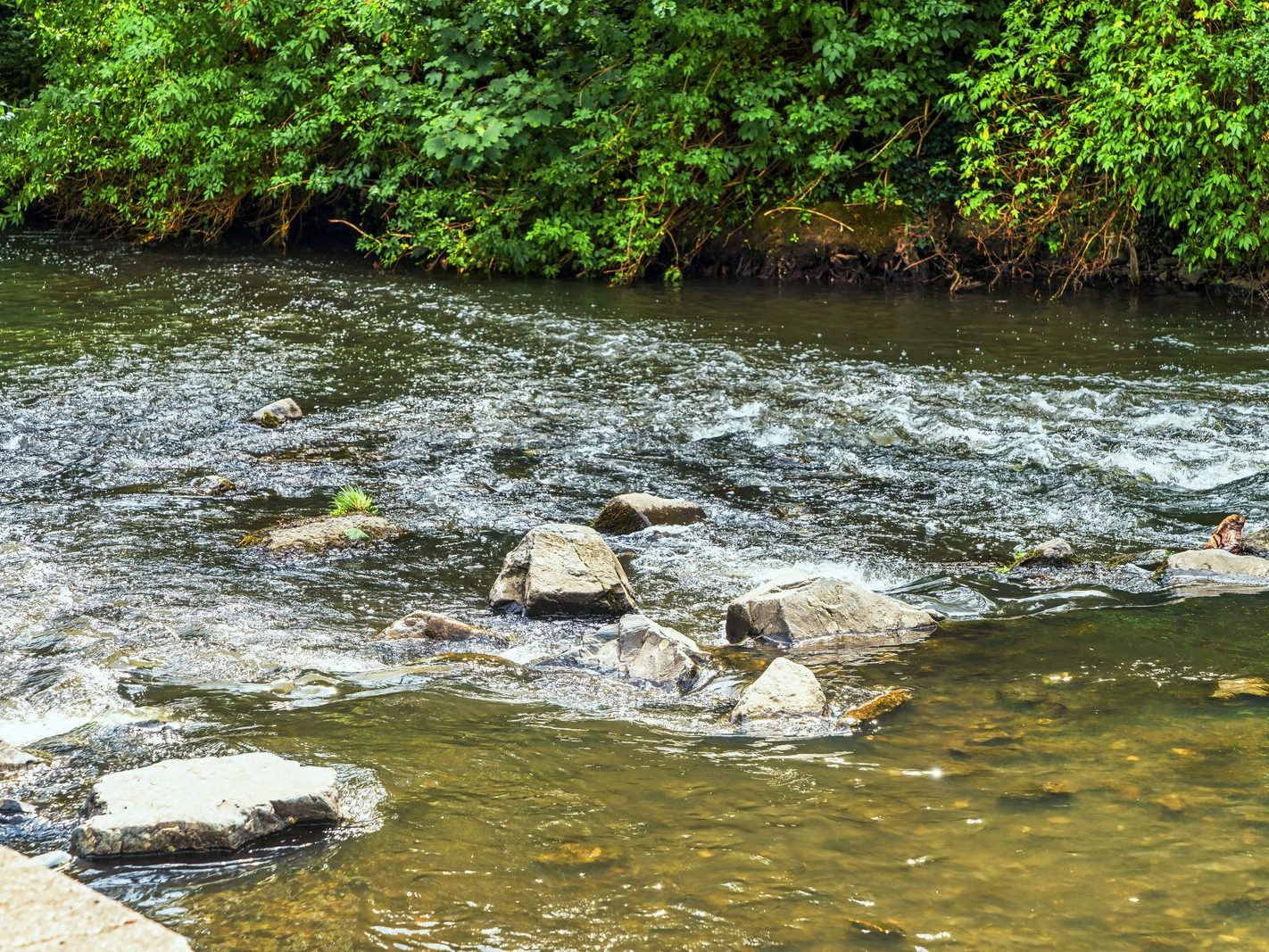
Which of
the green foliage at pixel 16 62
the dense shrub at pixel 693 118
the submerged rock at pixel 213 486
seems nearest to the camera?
the submerged rock at pixel 213 486

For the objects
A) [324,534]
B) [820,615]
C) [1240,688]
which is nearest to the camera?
[1240,688]

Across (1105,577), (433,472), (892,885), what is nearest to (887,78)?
(433,472)

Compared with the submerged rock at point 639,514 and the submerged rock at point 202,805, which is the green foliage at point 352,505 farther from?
the submerged rock at point 202,805

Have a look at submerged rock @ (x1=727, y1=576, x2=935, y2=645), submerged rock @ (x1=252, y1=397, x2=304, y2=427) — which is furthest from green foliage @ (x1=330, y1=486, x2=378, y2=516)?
submerged rock @ (x1=727, y1=576, x2=935, y2=645)

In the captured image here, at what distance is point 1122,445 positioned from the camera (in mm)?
8078

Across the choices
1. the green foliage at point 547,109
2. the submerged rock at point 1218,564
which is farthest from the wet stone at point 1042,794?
the green foliage at point 547,109

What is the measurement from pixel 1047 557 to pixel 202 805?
4.11 meters

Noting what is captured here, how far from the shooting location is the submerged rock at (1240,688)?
432 cm

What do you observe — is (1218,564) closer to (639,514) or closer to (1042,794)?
(1042,794)

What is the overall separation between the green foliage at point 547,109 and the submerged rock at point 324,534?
30.8ft

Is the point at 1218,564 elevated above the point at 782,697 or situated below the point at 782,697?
above

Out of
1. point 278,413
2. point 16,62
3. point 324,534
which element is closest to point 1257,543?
point 324,534

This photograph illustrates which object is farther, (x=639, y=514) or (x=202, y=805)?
(x=639, y=514)

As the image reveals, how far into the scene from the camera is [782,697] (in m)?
4.25
